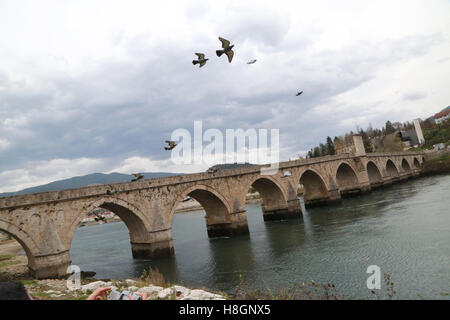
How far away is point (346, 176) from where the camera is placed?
4712cm

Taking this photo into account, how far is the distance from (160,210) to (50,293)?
502 inches

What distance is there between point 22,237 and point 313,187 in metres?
33.0

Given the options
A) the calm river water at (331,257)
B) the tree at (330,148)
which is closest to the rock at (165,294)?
the calm river water at (331,257)

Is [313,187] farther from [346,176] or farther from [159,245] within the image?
[159,245]

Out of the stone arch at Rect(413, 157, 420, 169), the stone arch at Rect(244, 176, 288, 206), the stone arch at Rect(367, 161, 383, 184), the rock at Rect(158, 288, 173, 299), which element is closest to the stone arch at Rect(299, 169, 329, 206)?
the stone arch at Rect(244, 176, 288, 206)

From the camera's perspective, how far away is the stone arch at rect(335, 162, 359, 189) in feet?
151

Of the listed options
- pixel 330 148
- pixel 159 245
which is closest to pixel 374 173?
pixel 330 148

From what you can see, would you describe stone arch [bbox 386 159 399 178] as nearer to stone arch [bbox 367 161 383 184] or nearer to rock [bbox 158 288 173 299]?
stone arch [bbox 367 161 383 184]

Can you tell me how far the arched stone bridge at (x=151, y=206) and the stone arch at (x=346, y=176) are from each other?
6.90 m

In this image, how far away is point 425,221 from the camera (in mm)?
20562

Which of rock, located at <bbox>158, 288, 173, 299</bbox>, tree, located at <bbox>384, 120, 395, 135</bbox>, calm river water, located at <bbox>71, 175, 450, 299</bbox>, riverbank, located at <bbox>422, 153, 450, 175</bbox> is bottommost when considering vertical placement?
calm river water, located at <bbox>71, 175, 450, 299</bbox>

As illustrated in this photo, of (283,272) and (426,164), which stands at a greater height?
(426,164)
